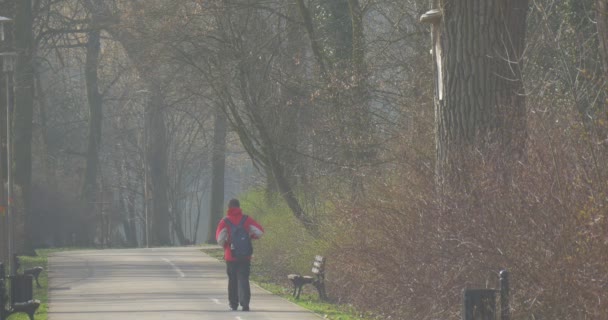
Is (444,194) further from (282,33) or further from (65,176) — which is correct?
(65,176)

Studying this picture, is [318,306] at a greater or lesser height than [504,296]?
lesser

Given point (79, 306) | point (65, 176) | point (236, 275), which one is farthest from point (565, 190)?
point (65, 176)

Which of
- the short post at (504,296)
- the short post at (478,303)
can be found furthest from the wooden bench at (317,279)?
the short post at (504,296)

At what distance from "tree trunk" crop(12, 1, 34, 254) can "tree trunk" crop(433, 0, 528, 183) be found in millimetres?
23231

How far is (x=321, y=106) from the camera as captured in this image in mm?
27281

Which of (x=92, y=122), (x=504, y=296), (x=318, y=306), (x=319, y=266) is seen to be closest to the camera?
(x=504, y=296)

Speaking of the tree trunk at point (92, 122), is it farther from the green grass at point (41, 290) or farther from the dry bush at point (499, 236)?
the dry bush at point (499, 236)

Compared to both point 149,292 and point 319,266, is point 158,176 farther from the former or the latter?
point 319,266

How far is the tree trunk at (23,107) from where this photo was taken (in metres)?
38.6

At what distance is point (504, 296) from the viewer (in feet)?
37.1

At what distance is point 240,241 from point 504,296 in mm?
8688

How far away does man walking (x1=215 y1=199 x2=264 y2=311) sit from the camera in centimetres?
1958

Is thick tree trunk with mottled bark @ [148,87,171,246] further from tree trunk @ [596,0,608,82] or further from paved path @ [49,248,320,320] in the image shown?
tree trunk @ [596,0,608,82]

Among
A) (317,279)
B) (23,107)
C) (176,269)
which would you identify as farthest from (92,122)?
(317,279)
